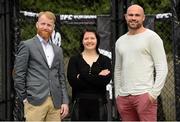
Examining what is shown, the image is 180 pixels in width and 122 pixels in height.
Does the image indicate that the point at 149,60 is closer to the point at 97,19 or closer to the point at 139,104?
the point at 139,104

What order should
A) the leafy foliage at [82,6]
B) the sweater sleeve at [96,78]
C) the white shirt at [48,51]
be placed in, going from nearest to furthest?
the white shirt at [48,51], the sweater sleeve at [96,78], the leafy foliage at [82,6]

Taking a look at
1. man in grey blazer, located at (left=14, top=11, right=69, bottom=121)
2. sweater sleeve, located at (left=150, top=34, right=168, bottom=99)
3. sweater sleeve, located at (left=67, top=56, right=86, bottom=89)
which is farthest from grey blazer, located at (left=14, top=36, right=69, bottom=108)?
sweater sleeve, located at (left=150, top=34, right=168, bottom=99)

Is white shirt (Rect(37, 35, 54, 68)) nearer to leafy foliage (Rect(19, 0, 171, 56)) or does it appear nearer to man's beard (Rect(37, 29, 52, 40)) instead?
man's beard (Rect(37, 29, 52, 40))

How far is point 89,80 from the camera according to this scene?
549 cm

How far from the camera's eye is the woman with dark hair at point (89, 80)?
18.1 feet

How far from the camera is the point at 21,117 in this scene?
675 centimetres

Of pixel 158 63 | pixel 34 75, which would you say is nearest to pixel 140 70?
pixel 158 63

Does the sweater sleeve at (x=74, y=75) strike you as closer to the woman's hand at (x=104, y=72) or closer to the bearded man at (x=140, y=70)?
the woman's hand at (x=104, y=72)

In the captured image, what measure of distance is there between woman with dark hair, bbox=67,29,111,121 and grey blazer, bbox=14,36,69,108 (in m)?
0.27

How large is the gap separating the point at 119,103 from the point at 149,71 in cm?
46

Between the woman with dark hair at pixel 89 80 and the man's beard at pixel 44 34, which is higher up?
the man's beard at pixel 44 34

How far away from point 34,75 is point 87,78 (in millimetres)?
563

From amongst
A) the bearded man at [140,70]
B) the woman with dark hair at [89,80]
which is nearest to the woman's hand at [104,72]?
the woman with dark hair at [89,80]

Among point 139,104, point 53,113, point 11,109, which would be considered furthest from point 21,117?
point 139,104
